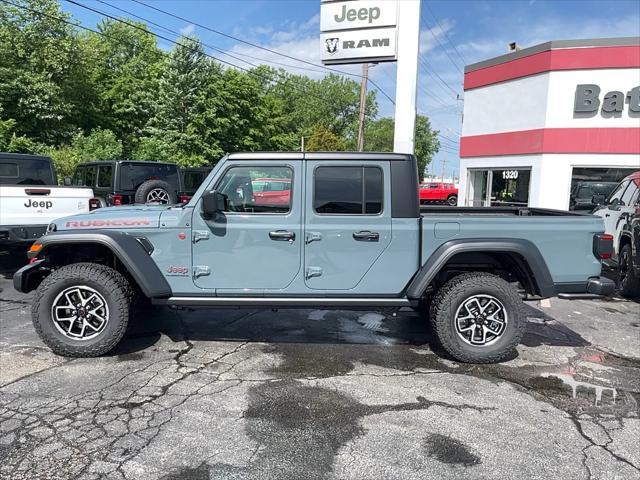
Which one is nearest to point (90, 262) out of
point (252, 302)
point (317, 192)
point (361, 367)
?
point (252, 302)

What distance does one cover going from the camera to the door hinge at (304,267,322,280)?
4.50 m

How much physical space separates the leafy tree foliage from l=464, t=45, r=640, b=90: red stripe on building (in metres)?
18.7

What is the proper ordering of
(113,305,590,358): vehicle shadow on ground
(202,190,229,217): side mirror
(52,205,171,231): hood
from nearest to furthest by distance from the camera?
(202,190,229,217): side mirror, (52,205,171,231): hood, (113,305,590,358): vehicle shadow on ground

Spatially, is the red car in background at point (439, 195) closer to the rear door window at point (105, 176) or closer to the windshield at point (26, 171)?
the rear door window at point (105, 176)

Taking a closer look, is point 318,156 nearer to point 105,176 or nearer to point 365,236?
point 365,236

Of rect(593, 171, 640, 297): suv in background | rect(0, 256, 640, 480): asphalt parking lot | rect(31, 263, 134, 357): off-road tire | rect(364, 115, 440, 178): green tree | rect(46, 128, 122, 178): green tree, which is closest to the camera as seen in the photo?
rect(0, 256, 640, 480): asphalt parking lot

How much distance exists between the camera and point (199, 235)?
4.46 meters

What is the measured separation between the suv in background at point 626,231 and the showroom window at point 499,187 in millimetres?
6160

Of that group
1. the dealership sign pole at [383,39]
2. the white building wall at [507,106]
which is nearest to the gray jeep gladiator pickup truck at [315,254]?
the dealership sign pole at [383,39]

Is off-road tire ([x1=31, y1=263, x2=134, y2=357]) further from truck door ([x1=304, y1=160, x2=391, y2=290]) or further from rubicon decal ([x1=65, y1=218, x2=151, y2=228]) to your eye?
truck door ([x1=304, y1=160, x2=391, y2=290])

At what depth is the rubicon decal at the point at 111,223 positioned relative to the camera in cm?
449

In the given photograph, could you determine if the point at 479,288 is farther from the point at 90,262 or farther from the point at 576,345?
the point at 90,262

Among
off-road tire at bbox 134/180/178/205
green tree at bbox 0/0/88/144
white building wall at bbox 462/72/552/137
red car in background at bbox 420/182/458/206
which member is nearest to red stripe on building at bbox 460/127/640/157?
white building wall at bbox 462/72/552/137

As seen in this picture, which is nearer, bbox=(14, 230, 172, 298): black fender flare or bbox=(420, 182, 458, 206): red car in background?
bbox=(14, 230, 172, 298): black fender flare
